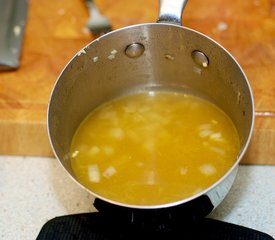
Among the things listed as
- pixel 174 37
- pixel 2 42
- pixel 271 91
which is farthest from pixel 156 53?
pixel 2 42

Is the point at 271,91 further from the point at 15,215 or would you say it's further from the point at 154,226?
the point at 15,215

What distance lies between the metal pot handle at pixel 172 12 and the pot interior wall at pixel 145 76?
0.08 feet

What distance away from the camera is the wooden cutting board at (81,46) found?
41.0 inches

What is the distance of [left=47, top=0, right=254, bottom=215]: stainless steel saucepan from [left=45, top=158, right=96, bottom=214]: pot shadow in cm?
10

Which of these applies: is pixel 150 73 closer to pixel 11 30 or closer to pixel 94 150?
pixel 94 150

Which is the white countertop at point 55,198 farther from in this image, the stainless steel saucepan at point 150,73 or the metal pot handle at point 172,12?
the metal pot handle at point 172,12

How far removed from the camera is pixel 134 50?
97 cm

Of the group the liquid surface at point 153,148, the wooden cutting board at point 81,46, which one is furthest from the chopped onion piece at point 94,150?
the wooden cutting board at point 81,46

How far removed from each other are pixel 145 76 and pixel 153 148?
16cm

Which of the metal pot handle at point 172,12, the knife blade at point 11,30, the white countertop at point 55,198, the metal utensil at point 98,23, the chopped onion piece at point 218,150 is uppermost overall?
the metal pot handle at point 172,12

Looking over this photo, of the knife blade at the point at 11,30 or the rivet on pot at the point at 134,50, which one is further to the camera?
the knife blade at the point at 11,30

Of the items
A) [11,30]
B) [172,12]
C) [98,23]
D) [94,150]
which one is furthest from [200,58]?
[11,30]

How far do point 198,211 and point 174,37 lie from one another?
29cm

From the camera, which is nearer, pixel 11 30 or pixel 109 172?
pixel 109 172
